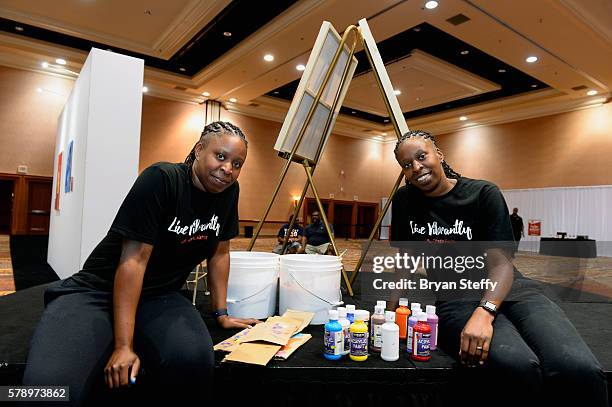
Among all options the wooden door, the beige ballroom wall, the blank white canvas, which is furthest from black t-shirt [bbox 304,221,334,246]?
the beige ballroom wall

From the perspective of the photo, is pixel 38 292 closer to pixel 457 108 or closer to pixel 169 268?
pixel 169 268

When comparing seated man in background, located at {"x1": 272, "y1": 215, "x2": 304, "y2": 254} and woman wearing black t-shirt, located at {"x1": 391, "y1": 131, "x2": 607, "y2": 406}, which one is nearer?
woman wearing black t-shirt, located at {"x1": 391, "y1": 131, "x2": 607, "y2": 406}

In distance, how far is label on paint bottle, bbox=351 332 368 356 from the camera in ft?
5.43

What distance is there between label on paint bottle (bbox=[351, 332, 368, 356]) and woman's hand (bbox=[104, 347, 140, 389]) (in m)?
0.85

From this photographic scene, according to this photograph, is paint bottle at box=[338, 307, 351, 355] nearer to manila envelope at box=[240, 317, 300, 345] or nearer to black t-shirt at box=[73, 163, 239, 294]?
manila envelope at box=[240, 317, 300, 345]

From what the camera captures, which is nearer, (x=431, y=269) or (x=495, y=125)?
(x=431, y=269)

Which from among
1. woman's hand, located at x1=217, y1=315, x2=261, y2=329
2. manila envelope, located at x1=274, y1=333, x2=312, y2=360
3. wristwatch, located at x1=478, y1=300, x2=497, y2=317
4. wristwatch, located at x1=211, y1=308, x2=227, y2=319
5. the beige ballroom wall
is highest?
the beige ballroom wall

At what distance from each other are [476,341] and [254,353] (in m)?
0.86

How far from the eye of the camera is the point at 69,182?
15.3 ft

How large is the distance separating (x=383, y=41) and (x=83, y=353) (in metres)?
8.68

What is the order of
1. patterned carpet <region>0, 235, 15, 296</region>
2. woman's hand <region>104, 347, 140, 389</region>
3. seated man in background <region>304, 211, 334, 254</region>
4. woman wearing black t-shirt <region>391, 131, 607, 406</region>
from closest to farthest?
1. woman's hand <region>104, 347, 140, 389</region>
2. woman wearing black t-shirt <region>391, 131, 607, 406</region>
3. patterned carpet <region>0, 235, 15, 296</region>
4. seated man in background <region>304, 211, 334, 254</region>

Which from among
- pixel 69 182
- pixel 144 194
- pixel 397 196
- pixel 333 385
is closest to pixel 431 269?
pixel 397 196

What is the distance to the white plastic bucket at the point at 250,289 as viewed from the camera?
219 cm

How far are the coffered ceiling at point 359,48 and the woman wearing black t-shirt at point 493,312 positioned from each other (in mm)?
5716
